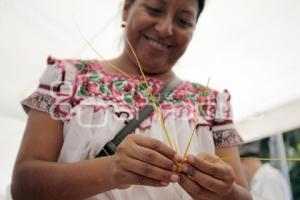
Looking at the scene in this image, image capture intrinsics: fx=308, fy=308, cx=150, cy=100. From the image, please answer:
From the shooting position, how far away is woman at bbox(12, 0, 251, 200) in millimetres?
406

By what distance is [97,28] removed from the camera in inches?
50.6

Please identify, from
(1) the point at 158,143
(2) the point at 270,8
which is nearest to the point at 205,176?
(1) the point at 158,143

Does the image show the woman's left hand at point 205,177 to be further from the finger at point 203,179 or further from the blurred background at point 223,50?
the blurred background at point 223,50

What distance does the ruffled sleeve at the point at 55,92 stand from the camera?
545mm

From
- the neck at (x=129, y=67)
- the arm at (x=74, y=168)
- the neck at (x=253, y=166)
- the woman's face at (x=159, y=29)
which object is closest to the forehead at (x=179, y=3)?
the woman's face at (x=159, y=29)

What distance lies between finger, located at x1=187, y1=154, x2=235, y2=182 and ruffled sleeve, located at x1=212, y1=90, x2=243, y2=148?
0.19 m

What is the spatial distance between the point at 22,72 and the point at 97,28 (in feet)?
1.84

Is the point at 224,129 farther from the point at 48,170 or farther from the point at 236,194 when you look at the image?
the point at 48,170

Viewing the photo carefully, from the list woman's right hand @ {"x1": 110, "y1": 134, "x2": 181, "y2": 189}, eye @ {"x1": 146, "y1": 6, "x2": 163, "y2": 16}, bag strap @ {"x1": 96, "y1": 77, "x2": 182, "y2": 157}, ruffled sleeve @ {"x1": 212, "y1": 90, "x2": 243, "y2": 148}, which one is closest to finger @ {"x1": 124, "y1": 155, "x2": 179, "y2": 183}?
woman's right hand @ {"x1": 110, "y1": 134, "x2": 181, "y2": 189}

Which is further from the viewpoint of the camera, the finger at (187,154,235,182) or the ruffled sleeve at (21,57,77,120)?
the ruffled sleeve at (21,57,77,120)

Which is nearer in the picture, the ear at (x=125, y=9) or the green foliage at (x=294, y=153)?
the ear at (x=125, y=9)

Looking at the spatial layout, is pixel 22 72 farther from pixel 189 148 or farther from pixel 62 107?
pixel 189 148

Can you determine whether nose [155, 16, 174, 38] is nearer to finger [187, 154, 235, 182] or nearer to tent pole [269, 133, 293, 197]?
finger [187, 154, 235, 182]

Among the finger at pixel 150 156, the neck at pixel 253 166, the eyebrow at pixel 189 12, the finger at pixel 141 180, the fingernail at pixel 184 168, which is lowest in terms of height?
the neck at pixel 253 166
